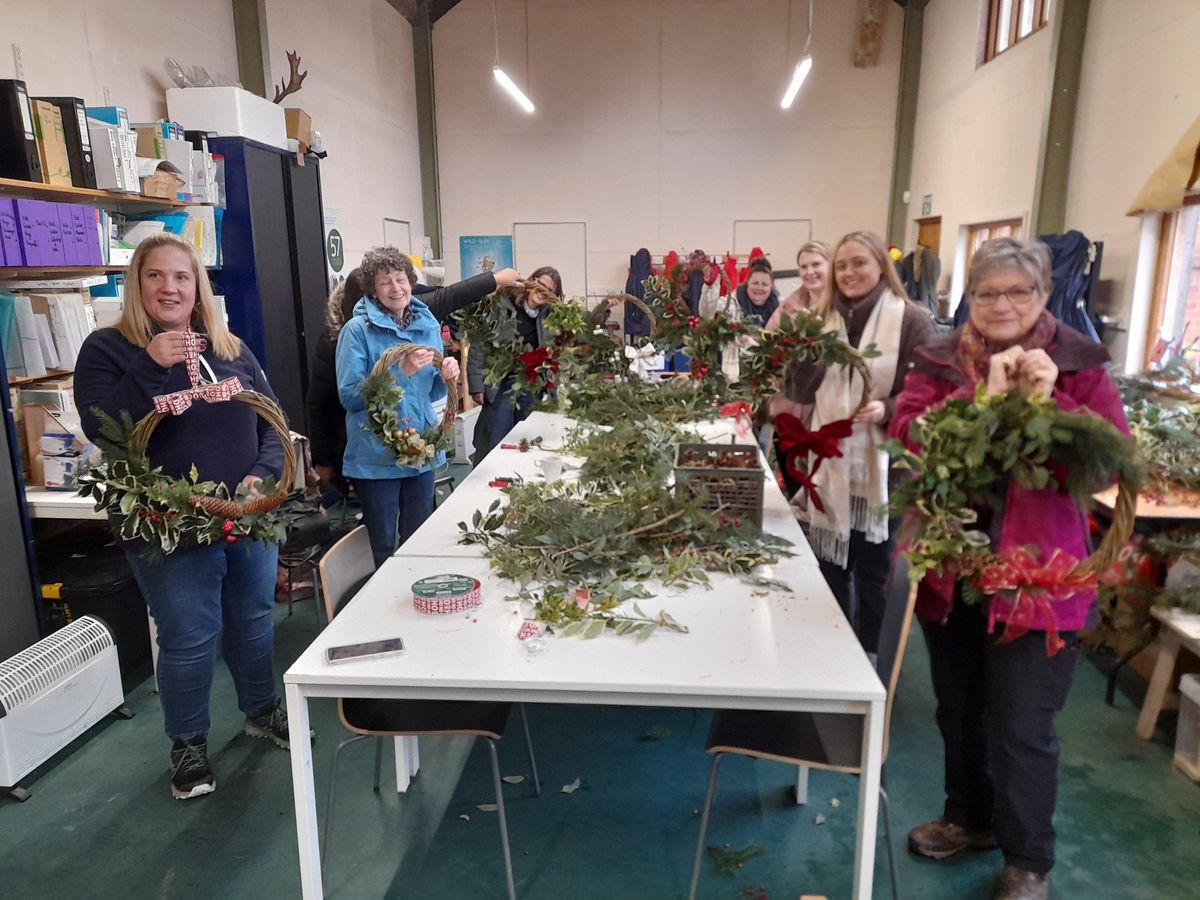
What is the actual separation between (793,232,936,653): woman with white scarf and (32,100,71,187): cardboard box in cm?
306

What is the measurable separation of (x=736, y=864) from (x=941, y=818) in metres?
0.62

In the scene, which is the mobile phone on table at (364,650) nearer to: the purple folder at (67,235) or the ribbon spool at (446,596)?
the ribbon spool at (446,596)

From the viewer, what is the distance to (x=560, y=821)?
244 cm

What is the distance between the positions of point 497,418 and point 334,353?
1662mm

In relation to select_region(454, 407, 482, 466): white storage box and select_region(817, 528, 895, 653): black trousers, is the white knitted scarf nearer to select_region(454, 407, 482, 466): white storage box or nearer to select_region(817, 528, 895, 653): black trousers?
select_region(817, 528, 895, 653): black trousers

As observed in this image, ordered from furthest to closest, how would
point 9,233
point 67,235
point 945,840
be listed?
point 67,235, point 9,233, point 945,840

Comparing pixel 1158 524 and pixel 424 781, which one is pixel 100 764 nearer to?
pixel 424 781

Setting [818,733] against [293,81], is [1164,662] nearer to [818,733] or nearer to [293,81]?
[818,733]

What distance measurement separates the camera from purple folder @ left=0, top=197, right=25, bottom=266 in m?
2.97

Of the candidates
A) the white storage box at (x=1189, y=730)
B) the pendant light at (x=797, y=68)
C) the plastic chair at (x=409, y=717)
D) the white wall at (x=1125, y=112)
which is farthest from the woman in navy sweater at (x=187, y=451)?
the pendant light at (x=797, y=68)

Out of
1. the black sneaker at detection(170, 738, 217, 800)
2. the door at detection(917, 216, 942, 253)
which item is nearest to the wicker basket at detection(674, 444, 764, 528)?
the black sneaker at detection(170, 738, 217, 800)

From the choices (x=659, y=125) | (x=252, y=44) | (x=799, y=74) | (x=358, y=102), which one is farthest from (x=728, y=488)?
(x=659, y=125)

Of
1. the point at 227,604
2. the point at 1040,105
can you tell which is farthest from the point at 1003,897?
the point at 1040,105

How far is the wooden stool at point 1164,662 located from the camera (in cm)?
282
